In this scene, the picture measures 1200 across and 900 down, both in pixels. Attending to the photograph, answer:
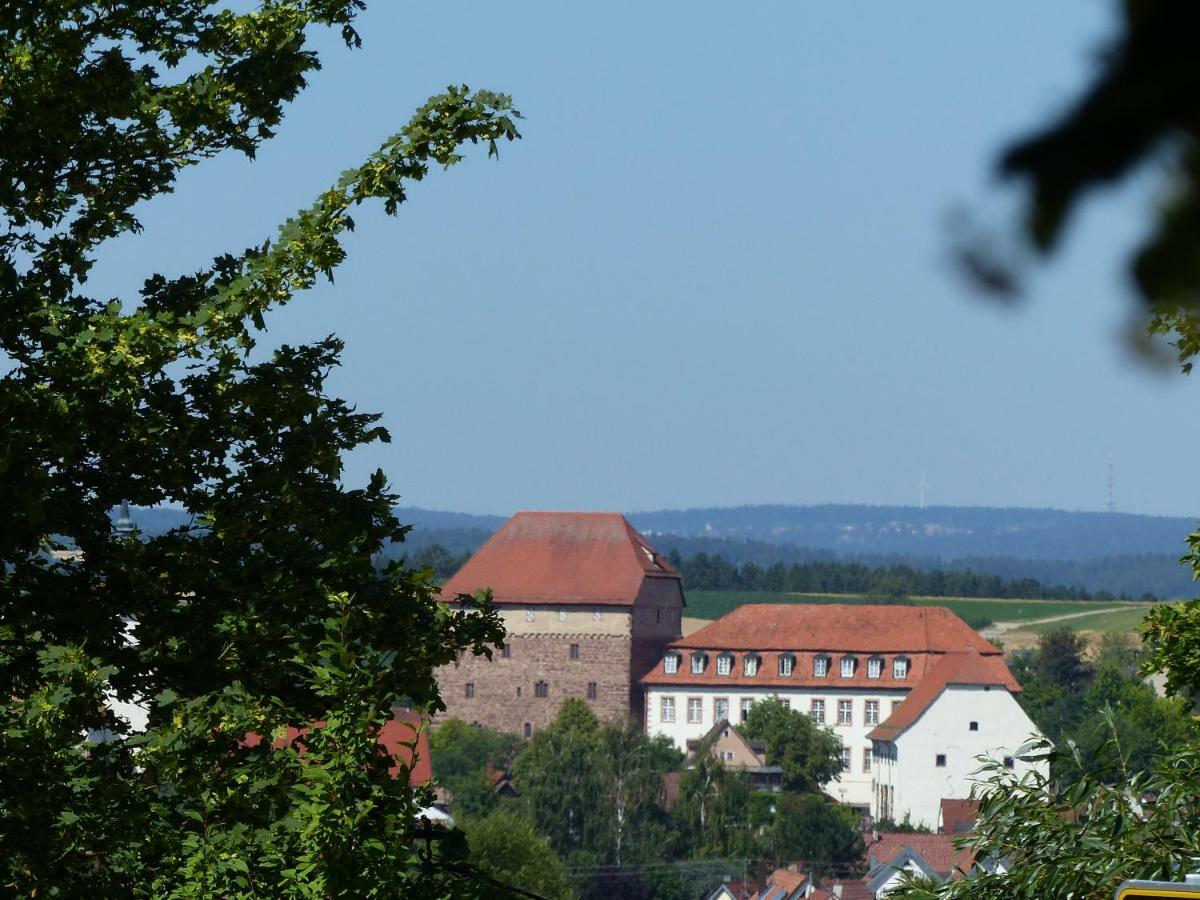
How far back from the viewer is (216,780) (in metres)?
10.2

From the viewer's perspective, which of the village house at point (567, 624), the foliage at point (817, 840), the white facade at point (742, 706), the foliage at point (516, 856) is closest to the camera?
the foliage at point (516, 856)

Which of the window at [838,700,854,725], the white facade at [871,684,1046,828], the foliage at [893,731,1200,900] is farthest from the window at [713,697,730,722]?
the foliage at [893,731,1200,900]

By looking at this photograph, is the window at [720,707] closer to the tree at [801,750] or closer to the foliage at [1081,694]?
the tree at [801,750]

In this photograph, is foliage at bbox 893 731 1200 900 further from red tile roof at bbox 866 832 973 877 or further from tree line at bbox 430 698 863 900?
tree line at bbox 430 698 863 900

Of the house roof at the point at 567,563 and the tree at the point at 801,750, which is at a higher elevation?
the house roof at the point at 567,563

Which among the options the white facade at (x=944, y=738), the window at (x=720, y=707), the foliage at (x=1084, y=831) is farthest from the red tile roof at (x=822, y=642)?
the foliage at (x=1084, y=831)

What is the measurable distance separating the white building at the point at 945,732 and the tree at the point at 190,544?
126877mm

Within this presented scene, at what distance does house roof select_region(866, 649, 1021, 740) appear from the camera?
138m

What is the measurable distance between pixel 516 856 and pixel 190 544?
247 feet

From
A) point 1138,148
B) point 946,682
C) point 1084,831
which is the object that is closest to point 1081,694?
point 946,682

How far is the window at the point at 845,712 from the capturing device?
160m

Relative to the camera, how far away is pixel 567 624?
6585 inches

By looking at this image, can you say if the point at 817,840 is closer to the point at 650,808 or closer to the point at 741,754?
the point at 650,808

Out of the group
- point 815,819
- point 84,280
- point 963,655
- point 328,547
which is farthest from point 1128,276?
point 963,655
